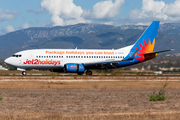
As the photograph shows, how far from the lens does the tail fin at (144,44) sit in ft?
184

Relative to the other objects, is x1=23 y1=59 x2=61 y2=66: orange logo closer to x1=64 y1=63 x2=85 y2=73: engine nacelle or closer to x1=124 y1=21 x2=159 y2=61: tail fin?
x1=64 y1=63 x2=85 y2=73: engine nacelle

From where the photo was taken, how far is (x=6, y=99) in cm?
2222

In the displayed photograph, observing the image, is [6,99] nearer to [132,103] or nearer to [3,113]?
[3,113]

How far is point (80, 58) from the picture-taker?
52719 mm

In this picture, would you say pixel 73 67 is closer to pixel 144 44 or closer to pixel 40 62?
pixel 40 62

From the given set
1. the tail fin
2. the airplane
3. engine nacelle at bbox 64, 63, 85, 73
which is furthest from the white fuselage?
the tail fin

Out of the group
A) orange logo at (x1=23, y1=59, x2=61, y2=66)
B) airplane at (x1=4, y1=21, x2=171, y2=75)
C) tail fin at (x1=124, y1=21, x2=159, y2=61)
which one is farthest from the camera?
tail fin at (x1=124, y1=21, x2=159, y2=61)

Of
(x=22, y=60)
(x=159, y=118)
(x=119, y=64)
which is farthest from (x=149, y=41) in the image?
(x=159, y=118)

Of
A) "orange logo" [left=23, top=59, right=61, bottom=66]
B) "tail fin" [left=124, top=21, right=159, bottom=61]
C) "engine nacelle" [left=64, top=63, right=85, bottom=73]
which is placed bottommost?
"engine nacelle" [left=64, top=63, right=85, bottom=73]

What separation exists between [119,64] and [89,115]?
38.8m

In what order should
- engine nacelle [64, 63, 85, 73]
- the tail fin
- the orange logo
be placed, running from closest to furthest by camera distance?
engine nacelle [64, 63, 85, 73] < the orange logo < the tail fin

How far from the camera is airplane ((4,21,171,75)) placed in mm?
50344

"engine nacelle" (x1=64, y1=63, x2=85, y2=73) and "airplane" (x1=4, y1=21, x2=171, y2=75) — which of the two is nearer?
"engine nacelle" (x1=64, y1=63, x2=85, y2=73)

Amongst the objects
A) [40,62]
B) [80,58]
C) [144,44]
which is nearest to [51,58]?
[40,62]
